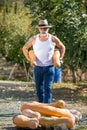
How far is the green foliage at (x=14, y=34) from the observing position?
73.8 ft

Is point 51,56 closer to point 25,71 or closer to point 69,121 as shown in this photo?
point 69,121

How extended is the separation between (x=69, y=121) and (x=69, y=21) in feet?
20.9

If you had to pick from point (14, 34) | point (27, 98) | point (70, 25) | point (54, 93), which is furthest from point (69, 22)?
point (14, 34)

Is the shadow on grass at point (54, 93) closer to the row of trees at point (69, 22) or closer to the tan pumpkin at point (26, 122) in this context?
→ the row of trees at point (69, 22)

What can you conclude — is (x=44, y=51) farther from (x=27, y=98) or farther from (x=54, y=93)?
(x=54, y=93)

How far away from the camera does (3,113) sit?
8.59m

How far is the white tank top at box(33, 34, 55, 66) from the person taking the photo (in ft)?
26.8

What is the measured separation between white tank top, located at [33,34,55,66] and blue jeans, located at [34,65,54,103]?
3.7 inches

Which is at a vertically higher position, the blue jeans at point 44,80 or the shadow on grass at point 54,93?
the blue jeans at point 44,80

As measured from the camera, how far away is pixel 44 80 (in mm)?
8242

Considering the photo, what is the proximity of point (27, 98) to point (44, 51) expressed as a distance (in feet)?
10.6

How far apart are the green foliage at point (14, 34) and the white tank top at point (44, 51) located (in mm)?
13624

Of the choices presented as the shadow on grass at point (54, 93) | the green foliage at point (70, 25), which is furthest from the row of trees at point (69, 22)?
the shadow on grass at point (54, 93)

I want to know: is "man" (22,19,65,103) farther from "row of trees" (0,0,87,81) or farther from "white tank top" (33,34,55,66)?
"row of trees" (0,0,87,81)
